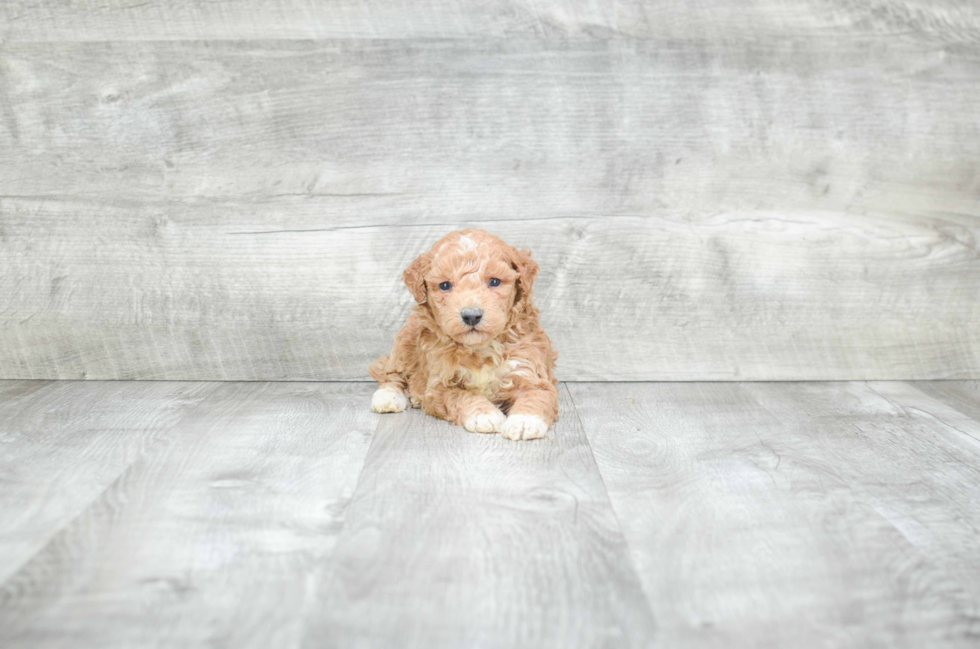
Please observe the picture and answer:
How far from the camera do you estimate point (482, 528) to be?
1.32 m

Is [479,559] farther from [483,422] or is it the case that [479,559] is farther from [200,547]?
[483,422]

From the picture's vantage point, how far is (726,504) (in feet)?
4.75

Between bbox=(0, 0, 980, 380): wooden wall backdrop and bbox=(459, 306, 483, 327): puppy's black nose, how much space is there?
641 millimetres

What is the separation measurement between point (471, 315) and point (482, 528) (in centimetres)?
59

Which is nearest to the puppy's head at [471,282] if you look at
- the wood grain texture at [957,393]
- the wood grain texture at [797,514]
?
the wood grain texture at [797,514]

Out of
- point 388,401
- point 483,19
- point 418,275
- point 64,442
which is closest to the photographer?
point 64,442

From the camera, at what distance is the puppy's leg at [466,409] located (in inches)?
72.5

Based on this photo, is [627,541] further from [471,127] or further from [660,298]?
[471,127]

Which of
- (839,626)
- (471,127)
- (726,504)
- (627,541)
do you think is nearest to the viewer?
(839,626)

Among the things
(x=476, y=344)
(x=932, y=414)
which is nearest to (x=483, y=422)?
(x=476, y=344)

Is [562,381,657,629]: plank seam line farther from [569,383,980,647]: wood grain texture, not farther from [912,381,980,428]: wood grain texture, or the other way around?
[912,381,980,428]: wood grain texture

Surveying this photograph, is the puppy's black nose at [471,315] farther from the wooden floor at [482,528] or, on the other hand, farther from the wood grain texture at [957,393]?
the wood grain texture at [957,393]

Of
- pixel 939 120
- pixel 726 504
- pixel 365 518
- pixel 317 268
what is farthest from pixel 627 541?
pixel 939 120

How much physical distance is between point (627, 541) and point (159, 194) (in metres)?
1.80
